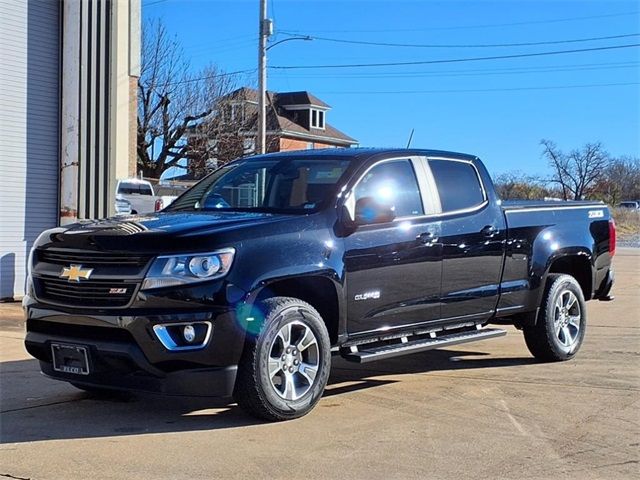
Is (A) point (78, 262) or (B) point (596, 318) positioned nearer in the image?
(A) point (78, 262)

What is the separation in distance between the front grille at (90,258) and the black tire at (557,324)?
4146 millimetres

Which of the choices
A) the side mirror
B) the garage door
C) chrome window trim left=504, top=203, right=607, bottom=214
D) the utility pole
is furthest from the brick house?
the side mirror

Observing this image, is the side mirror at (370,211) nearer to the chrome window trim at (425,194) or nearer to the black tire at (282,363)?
the chrome window trim at (425,194)

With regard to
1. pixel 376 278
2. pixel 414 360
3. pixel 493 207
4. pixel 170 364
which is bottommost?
pixel 414 360

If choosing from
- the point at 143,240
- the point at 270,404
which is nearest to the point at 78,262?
the point at 143,240

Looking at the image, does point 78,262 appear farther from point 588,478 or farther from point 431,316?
point 588,478

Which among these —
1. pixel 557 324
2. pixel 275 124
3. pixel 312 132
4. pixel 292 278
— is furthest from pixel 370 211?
pixel 312 132

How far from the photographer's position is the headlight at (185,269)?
4.92 metres

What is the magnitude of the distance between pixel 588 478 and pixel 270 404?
6.49 feet

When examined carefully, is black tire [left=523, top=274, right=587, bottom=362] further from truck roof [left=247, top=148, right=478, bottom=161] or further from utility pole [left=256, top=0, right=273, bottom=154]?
utility pole [left=256, top=0, right=273, bottom=154]

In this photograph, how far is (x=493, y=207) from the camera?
7.23m

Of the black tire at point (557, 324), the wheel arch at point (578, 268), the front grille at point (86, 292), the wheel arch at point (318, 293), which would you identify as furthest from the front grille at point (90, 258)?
the wheel arch at point (578, 268)

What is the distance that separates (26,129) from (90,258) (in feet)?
24.9

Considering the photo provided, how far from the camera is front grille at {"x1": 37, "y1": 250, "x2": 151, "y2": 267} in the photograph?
16.4 ft
